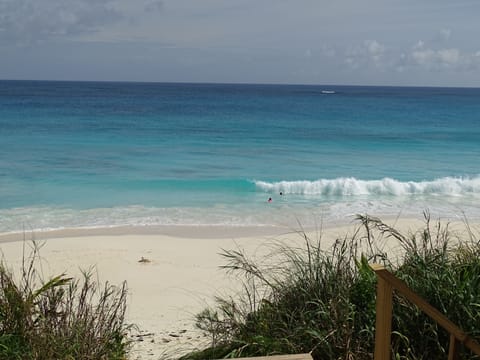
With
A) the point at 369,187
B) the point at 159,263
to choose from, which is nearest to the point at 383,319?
the point at 159,263

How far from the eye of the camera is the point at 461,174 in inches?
806

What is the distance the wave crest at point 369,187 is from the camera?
17.8 meters

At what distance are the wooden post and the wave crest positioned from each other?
576 inches

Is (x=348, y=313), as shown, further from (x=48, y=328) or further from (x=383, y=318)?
(x=48, y=328)

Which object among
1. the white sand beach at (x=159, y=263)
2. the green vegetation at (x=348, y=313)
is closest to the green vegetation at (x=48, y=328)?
the green vegetation at (x=348, y=313)

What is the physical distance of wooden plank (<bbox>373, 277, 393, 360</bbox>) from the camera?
2.78 metres

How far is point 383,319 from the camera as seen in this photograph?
9.37 ft

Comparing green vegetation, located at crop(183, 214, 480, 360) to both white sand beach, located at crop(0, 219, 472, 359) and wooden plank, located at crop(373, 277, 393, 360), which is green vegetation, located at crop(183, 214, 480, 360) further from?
white sand beach, located at crop(0, 219, 472, 359)

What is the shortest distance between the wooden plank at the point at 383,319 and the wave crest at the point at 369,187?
48.0 feet

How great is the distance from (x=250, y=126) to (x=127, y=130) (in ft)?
27.2

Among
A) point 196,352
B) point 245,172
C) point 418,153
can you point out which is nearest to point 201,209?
point 245,172

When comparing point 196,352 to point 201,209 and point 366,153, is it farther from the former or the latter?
point 366,153

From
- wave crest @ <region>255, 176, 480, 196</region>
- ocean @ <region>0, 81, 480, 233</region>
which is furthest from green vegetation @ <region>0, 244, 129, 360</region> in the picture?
wave crest @ <region>255, 176, 480, 196</region>

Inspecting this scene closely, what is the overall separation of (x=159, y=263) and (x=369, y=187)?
1008 cm
